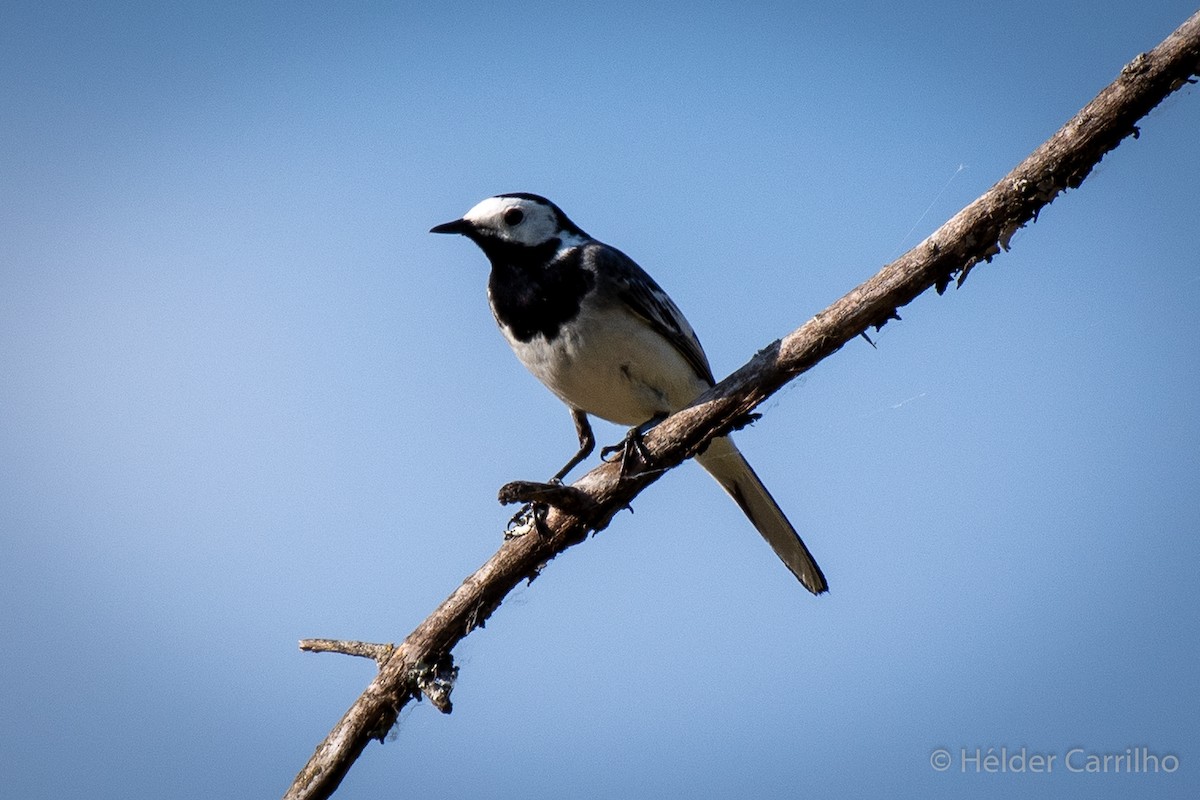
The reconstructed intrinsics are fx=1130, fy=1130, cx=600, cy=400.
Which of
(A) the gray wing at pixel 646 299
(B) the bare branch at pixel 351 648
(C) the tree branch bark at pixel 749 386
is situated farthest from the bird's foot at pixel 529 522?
(A) the gray wing at pixel 646 299

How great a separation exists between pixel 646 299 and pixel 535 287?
0.62 metres

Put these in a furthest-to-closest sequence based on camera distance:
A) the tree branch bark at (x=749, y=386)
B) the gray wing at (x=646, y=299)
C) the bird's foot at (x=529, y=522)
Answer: the gray wing at (x=646, y=299), the bird's foot at (x=529, y=522), the tree branch bark at (x=749, y=386)

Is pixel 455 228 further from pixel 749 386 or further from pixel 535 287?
pixel 749 386

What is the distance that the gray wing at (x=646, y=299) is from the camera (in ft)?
20.3

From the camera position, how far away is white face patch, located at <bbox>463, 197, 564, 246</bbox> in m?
6.56

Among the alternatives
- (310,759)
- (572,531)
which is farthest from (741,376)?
(310,759)

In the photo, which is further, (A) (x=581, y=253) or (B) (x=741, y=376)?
(A) (x=581, y=253)

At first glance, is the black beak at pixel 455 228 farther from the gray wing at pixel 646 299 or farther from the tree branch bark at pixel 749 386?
the tree branch bark at pixel 749 386

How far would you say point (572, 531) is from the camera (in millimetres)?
4797

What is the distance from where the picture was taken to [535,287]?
20.4ft

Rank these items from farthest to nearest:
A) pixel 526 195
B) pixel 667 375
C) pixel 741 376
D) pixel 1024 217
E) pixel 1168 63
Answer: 1. pixel 526 195
2. pixel 667 375
3. pixel 741 376
4. pixel 1024 217
5. pixel 1168 63

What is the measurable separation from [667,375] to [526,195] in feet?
4.77

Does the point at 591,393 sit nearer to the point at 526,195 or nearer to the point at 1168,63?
the point at 526,195

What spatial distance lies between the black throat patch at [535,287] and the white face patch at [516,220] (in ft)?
0.21
